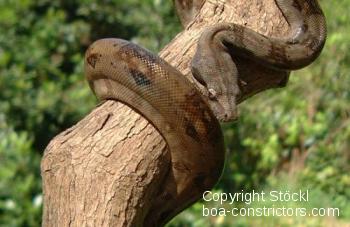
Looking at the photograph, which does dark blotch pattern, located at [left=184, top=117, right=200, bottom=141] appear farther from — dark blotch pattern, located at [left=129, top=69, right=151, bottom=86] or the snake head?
the snake head

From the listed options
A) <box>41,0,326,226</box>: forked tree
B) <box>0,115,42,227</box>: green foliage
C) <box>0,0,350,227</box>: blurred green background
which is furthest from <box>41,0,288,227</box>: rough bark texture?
<box>0,0,350,227</box>: blurred green background

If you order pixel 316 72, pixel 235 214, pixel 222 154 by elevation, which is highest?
pixel 222 154

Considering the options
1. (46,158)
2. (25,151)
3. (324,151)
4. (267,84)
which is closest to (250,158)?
(324,151)

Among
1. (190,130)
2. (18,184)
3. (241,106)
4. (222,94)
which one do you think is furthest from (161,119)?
(241,106)

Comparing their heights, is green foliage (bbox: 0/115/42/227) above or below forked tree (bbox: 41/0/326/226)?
below

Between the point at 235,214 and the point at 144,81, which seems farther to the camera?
the point at 235,214

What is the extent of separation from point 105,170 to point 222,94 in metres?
0.76

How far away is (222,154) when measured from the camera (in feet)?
10.6

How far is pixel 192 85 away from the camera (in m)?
3.19

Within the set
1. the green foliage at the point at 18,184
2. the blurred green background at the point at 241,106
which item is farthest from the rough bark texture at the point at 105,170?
the blurred green background at the point at 241,106

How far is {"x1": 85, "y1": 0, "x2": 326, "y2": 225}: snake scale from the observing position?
320 centimetres

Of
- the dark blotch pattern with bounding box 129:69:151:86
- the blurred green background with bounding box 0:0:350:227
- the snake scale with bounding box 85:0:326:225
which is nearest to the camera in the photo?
the snake scale with bounding box 85:0:326:225

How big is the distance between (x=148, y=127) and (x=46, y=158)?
0.41 metres

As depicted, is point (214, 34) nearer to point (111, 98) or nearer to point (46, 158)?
point (111, 98)
